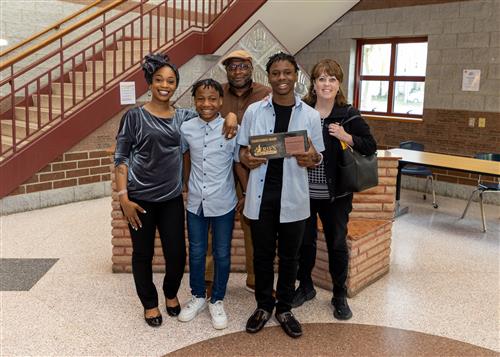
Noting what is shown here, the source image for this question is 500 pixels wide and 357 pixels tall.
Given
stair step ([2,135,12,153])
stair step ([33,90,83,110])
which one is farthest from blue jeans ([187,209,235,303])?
stair step ([33,90,83,110])

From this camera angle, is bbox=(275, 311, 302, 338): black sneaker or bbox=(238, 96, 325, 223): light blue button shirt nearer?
bbox=(238, 96, 325, 223): light blue button shirt

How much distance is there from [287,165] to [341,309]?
1067 mm

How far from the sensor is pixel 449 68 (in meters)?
6.31

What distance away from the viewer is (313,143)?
8.26 ft

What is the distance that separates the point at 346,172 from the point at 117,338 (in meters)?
1.57

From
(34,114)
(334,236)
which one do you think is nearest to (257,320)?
(334,236)

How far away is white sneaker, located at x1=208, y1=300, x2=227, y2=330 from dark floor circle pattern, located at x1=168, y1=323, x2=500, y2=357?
88 millimetres

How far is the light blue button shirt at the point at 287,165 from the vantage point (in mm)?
2471

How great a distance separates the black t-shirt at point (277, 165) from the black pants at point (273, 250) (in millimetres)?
37

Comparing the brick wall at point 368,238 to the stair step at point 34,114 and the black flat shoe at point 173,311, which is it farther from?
the stair step at point 34,114

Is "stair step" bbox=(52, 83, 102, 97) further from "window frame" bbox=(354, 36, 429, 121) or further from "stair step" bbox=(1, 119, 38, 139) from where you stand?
"window frame" bbox=(354, 36, 429, 121)

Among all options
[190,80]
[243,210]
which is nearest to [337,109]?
[243,210]

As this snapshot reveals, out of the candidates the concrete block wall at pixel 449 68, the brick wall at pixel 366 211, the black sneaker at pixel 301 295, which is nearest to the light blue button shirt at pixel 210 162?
the black sneaker at pixel 301 295

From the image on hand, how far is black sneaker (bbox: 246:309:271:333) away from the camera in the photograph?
108 inches
